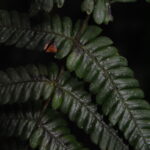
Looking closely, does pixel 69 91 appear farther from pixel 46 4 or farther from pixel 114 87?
pixel 46 4

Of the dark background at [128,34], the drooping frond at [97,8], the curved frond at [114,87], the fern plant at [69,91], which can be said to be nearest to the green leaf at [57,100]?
the fern plant at [69,91]

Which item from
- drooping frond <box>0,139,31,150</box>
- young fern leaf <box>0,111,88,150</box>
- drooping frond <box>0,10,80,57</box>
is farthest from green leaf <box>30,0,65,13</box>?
drooping frond <box>0,139,31,150</box>

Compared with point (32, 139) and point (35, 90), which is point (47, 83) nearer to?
point (35, 90)

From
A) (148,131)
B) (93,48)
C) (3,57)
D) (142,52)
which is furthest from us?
(3,57)

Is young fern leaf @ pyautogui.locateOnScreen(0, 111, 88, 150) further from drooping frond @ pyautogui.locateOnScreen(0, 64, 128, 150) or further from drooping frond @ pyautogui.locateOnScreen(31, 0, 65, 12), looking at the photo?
drooping frond @ pyautogui.locateOnScreen(31, 0, 65, 12)

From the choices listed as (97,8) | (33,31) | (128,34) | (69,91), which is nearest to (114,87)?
(69,91)

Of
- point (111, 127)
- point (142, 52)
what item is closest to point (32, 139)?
point (111, 127)
